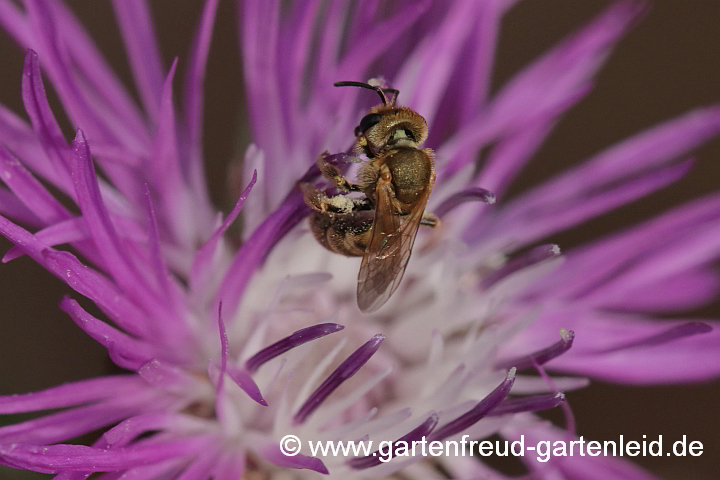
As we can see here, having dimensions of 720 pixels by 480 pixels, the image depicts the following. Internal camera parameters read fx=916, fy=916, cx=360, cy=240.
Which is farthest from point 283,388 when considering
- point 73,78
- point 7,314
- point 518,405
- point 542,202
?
point 7,314

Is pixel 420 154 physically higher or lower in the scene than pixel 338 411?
higher

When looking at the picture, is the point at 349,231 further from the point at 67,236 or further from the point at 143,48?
the point at 143,48

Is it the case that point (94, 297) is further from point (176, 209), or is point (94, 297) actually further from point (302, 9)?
point (302, 9)

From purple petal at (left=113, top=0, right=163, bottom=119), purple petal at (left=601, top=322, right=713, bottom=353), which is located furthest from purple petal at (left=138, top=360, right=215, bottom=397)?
purple petal at (left=601, top=322, right=713, bottom=353)

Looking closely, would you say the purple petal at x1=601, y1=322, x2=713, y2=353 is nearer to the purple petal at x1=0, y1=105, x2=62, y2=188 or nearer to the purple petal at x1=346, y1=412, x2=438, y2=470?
the purple petal at x1=346, y1=412, x2=438, y2=470

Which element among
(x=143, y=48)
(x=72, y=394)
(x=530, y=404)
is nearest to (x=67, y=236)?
(x=72, y=394)

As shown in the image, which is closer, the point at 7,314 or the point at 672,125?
the point at 672,125
